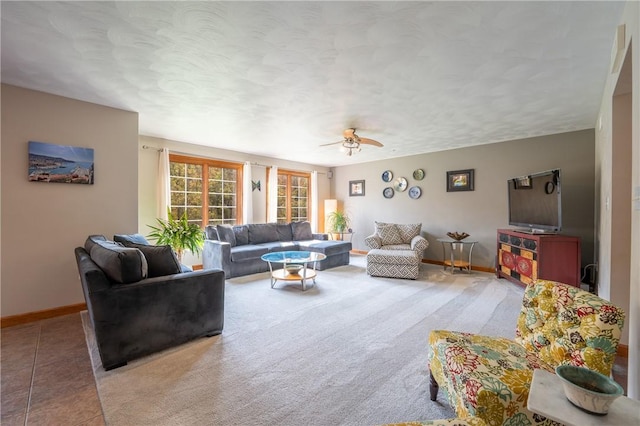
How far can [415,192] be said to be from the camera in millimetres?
6012

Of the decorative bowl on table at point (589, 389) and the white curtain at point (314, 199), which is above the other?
the white curtain at point (314, 199)

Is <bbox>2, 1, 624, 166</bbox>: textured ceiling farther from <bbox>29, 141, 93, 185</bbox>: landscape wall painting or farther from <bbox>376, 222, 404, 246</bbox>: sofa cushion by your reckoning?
<bbox>376, 222, 404, 246</bbox>: sofa cushion

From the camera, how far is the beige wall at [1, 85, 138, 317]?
2734mm

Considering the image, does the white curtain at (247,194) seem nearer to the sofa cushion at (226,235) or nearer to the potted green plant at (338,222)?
the sofa cushion at (226,235)

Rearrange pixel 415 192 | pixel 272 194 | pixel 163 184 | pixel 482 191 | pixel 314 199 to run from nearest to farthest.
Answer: pixel 163 184, pixel 482 191, pixel 415 192, pixel 272 194, pixel 314 199

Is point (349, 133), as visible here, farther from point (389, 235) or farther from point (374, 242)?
point (389, 235)

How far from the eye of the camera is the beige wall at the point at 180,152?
15.0ft

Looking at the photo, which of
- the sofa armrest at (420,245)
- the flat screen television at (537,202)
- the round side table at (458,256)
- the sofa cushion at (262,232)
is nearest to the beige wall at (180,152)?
the sofa cushion at (262,232)

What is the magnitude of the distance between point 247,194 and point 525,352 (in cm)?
530

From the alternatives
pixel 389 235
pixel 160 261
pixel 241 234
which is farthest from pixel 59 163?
pixel 389 235

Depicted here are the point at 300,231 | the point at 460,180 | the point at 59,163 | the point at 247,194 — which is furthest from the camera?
the point at 300,231

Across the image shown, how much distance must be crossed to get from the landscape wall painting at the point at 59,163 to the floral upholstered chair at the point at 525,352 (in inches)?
155

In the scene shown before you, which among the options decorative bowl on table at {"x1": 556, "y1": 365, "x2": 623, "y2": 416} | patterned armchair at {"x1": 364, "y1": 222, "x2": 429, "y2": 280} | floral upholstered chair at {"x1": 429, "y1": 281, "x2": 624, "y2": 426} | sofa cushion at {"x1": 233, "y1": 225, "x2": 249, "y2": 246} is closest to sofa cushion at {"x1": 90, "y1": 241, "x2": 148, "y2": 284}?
floral upholstered chair at {"x1": 429, "y1": 281, "x2": 624, "y2": 426}

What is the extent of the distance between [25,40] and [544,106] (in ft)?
16.6
